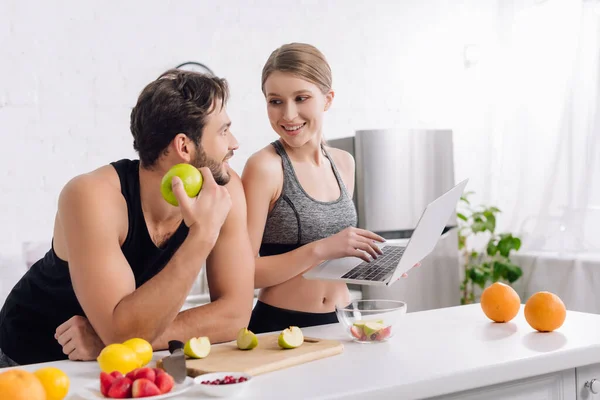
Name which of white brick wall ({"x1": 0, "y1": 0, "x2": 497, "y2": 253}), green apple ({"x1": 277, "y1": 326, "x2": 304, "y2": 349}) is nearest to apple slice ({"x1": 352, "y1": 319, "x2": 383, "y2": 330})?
green apple ({"x1": 277, "y1": 326, "x2": 304, "y2": 349})

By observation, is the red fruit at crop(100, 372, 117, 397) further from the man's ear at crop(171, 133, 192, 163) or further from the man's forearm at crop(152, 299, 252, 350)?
the man's ear at crop(171, 133, 192, 163)

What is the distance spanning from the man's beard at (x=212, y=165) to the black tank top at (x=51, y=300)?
14 centimetres

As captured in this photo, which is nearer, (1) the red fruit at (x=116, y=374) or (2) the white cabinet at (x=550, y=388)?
(1) the red fruit at (x=116, y=374)

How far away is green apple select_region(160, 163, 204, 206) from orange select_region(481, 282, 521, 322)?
0.75 meters

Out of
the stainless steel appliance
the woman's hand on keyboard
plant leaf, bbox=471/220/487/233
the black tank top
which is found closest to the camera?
the black tank top

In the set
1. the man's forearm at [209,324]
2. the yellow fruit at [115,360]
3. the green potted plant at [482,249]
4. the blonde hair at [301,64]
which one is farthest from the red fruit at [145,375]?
the green potted plant at [482,249]

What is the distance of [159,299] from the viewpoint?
149 centimetres

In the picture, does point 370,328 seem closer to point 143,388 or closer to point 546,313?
point 546,313

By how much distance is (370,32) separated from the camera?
164 inches

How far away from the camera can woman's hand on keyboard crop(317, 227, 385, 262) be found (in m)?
1.81

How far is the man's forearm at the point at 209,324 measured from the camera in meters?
1.58

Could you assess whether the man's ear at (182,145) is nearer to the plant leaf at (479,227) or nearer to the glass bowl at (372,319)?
the glass bowl at (372,319)

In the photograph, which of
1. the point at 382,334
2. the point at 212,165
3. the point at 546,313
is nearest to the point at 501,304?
the point at 546,313

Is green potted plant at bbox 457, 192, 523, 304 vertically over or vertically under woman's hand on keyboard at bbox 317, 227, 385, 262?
under
